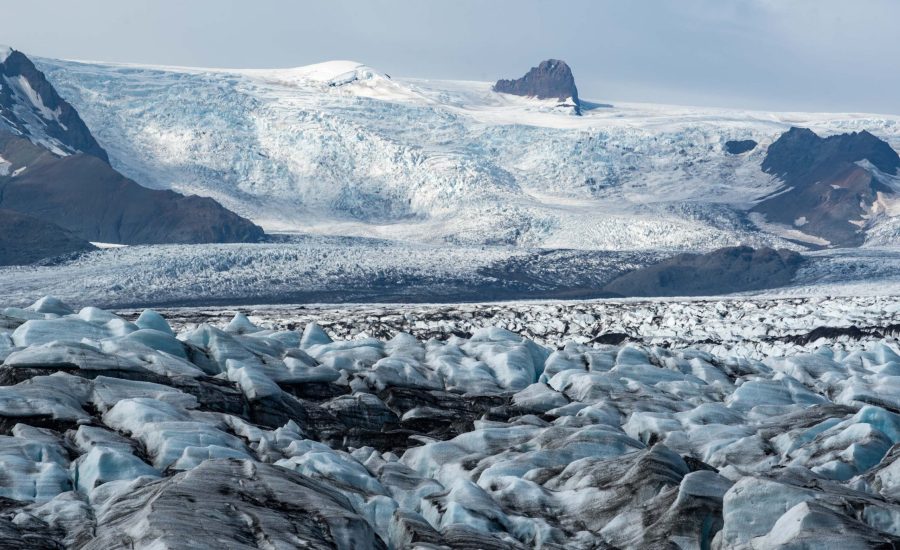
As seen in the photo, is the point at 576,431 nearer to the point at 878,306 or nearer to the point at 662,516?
the point at 662,516

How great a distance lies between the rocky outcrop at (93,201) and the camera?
452 ft

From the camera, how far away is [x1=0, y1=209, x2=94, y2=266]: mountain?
10656cm

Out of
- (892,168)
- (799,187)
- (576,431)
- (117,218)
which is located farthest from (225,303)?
(892,168)

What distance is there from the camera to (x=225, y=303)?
87.6 m

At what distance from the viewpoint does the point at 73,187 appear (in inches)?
5615

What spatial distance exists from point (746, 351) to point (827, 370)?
1510cm

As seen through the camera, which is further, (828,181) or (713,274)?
(828,181)

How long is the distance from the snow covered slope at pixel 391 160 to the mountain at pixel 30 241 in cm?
3185

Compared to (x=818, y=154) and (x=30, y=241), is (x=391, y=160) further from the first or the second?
(x=818, y=154)

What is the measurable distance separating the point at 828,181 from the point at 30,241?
106953 millimetres

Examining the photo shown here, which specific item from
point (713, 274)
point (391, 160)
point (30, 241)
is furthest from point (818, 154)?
point (30, 241)

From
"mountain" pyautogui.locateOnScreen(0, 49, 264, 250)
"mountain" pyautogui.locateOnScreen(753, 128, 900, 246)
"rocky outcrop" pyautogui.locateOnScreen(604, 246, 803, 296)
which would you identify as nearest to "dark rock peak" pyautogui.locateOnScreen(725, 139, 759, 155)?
"mountain" pyautogui.locateOnScreen(753, 128, 900, 246)

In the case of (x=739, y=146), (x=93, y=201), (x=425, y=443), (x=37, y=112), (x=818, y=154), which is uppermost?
(x=425, y=443)

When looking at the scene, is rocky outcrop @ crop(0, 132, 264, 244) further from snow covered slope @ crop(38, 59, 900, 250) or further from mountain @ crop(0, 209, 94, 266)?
mountain @ crop(0, 209, 94, 266)
